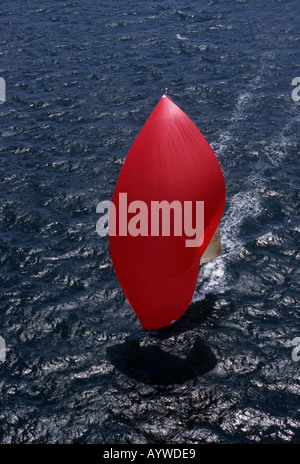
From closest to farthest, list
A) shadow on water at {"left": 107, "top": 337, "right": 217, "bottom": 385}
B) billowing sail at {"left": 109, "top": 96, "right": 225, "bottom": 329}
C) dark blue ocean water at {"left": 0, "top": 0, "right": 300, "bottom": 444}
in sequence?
dark blue ocean water at {"left": 0, "top": 0, "right": 300, "bottom": 444}
billowing sail at {"left": 109, "top": 96, "right": 225, "bottom": 329}
shadow on water at {"left": 107, "top": 337, "right": 217, "bottom": 385}

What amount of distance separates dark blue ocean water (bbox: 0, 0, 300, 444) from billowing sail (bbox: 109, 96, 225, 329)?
14.7 ft

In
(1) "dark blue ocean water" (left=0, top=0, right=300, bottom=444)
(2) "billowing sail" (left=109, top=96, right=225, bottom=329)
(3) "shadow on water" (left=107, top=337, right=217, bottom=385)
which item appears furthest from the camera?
(3) "shadow on water" (left=107, top=337, right=217, bottom=385)

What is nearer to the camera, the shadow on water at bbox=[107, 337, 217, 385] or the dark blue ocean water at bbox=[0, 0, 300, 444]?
the dark blue ocean water at bbox=[0, 0, 300, 444]

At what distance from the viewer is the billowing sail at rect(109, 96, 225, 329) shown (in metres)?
32.1

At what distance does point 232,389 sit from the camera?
32500 mm

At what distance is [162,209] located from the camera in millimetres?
32031

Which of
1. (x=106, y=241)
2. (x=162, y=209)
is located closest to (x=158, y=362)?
(x=162, y=209)

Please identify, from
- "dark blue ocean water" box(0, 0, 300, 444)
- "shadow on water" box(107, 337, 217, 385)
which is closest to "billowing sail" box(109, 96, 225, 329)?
"shadow on water" box(107, 337, 217, 385)

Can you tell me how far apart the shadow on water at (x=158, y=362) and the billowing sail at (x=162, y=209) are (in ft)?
8.03

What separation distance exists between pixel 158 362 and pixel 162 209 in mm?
9493

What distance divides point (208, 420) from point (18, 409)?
1073cm

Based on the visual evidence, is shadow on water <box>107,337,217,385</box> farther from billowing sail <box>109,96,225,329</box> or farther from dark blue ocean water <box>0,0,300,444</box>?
billowing sail <box>109,96,225,329</box>

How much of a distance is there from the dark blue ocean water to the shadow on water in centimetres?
8

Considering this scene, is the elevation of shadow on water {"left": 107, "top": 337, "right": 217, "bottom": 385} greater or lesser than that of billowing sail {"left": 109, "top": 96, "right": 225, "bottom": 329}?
lesser
